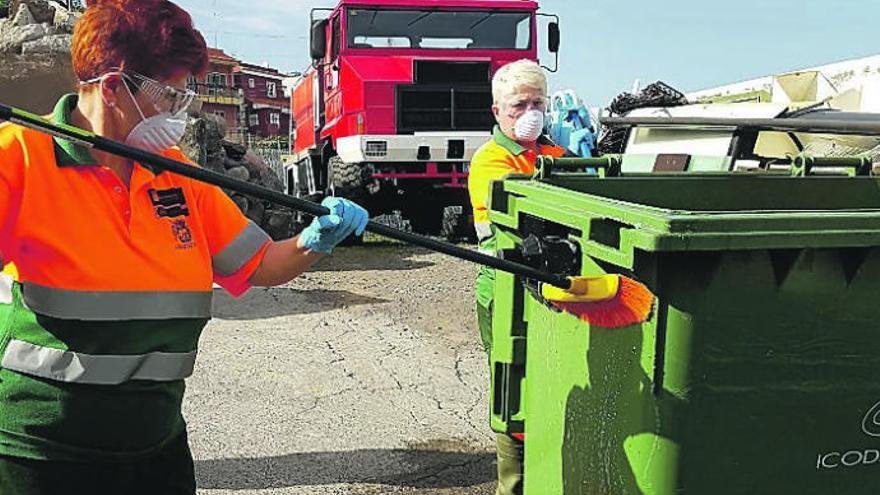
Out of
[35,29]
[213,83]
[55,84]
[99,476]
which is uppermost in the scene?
[35,29]

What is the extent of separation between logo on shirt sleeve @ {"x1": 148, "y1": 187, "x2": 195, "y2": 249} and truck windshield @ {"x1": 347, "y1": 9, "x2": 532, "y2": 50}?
7.87 metres

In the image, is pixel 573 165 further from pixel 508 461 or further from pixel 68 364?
pixel 68 364

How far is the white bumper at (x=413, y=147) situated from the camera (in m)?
9.41

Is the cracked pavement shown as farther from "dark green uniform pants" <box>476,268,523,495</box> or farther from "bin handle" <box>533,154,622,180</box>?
"bin handle" <box>533,154,622,180</box>

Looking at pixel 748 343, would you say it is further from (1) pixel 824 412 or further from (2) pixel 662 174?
(2) pixel 662 174

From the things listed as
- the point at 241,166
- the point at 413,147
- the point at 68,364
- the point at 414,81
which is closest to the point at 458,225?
the point at 413,147

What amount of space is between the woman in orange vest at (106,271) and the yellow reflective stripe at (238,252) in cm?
11

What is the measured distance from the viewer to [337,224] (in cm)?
188

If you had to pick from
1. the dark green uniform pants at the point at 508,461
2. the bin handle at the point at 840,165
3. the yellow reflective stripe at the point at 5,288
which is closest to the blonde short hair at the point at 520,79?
the dark green uniform pants at the point at 508,461

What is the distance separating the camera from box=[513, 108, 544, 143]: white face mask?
2.85 m

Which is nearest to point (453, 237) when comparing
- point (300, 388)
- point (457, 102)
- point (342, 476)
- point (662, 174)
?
point (457, 102)

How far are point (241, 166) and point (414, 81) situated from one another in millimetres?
2113

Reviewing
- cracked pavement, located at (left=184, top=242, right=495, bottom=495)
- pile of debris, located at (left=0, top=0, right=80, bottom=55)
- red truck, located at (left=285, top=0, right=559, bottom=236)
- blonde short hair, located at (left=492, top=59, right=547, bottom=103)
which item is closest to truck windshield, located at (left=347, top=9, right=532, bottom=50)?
red truck, located at (left=285, top=0, right=559, bottom=236)

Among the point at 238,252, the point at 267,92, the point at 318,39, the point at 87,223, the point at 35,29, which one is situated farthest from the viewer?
the point at 267,92
